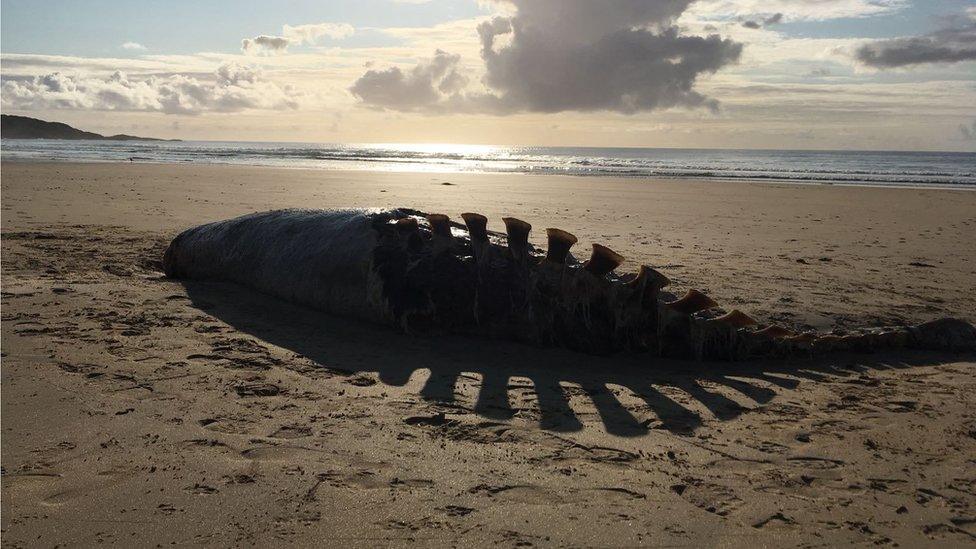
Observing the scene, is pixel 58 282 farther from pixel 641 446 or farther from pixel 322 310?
pixel 641 446

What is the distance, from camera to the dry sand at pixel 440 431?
7.93ft

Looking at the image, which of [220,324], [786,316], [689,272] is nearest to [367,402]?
[220,324]

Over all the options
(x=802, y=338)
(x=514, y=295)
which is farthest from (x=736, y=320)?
(x=514, y=295)

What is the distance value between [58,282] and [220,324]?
1.80 m

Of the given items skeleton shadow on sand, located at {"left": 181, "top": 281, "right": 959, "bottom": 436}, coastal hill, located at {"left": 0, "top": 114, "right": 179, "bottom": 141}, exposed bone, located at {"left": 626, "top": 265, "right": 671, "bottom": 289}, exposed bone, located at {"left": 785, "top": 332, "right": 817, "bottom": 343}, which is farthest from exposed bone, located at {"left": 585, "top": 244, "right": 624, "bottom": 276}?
coastal hill, located at {"left": 0, "top": 114, "right": 179, "bottom": 141}

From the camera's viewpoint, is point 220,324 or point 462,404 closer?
point 462,404

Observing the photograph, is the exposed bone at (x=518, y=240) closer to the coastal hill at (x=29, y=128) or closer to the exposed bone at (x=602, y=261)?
the exposed bone at (x=602, y=261)

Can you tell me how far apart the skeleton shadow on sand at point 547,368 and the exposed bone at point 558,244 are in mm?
599

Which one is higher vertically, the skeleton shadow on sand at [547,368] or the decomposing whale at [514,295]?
the decomposing whale at [514,295]

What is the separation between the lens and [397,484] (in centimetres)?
266

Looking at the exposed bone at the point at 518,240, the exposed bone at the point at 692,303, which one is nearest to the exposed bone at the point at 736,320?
the exposed bone at the point at 692,303

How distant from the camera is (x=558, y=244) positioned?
15.3ft

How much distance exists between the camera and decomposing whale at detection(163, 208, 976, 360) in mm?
4457

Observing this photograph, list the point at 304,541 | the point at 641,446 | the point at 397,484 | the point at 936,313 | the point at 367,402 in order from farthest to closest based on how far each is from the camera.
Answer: the point at 936,313 < the point at 367,402 < the point at 641,446 < the point at 397,484 < the point at 304,541
